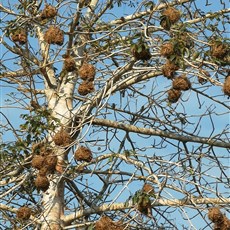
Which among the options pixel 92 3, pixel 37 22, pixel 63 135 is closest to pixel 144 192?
pixel 63 135

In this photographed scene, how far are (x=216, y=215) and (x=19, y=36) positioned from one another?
120 inches

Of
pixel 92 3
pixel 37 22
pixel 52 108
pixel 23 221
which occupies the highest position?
pixel 92 3

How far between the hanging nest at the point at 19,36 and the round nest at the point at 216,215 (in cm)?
297

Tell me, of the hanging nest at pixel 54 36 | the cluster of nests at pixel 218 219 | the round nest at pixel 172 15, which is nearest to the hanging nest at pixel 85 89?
the hanging nest at pixel 54 36

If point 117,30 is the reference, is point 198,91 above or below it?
below

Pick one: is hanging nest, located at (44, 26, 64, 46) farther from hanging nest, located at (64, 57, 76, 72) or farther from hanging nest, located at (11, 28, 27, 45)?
hanging nest, located at (11, 28, 27, 45)

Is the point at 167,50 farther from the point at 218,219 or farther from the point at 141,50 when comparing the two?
the point at 218,219

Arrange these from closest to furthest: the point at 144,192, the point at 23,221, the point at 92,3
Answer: the point at 144,192 → the point at 23,221 → the point at 92,3

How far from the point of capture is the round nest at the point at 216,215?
209 inches

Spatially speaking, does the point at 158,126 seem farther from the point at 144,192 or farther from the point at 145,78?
the point at 144,192

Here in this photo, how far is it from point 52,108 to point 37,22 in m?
1.03

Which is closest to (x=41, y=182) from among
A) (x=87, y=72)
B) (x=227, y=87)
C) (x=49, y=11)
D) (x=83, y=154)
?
(x=83, y=154)

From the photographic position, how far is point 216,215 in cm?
530

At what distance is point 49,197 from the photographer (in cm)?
731
